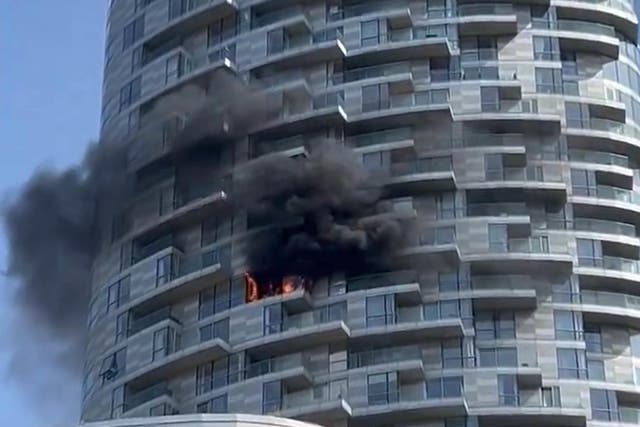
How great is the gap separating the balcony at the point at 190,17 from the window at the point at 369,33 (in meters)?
8.57

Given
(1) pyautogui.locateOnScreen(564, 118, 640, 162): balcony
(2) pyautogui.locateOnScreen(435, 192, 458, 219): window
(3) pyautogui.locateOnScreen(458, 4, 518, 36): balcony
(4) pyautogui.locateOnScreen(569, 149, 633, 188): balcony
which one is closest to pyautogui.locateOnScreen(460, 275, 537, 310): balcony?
(2) pyautogui.locateOnScreen(435, 192, 458, 219): window

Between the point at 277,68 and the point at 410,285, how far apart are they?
17614 millimetres

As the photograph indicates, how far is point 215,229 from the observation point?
105688mm

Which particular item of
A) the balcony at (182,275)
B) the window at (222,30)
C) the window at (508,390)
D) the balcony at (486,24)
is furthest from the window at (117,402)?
the balcony at (486,24)

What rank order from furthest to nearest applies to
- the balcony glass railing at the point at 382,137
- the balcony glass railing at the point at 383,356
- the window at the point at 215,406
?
the balcony glass railing at the point at 382,137 < the window at the point at 215,406 < the balcony glass railing at the point at 383,356

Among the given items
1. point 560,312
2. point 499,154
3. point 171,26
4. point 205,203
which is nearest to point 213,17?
point 171,26

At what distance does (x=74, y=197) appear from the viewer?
394ft

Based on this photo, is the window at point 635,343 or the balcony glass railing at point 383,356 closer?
the balcony glass railing at point 383,356

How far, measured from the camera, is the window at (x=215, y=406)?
322 ft

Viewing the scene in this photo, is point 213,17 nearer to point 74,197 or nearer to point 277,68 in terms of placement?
point 277,68

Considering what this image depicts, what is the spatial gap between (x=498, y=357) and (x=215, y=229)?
62.6ft

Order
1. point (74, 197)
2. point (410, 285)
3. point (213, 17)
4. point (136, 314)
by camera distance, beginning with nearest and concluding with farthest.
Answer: point (410, 285) < point (136, 314) < point (213, 17) < point (74, 197)

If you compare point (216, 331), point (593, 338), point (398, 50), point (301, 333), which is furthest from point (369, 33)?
point (593, 338)

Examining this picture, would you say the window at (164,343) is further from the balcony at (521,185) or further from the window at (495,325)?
the balcony at (521,185)
